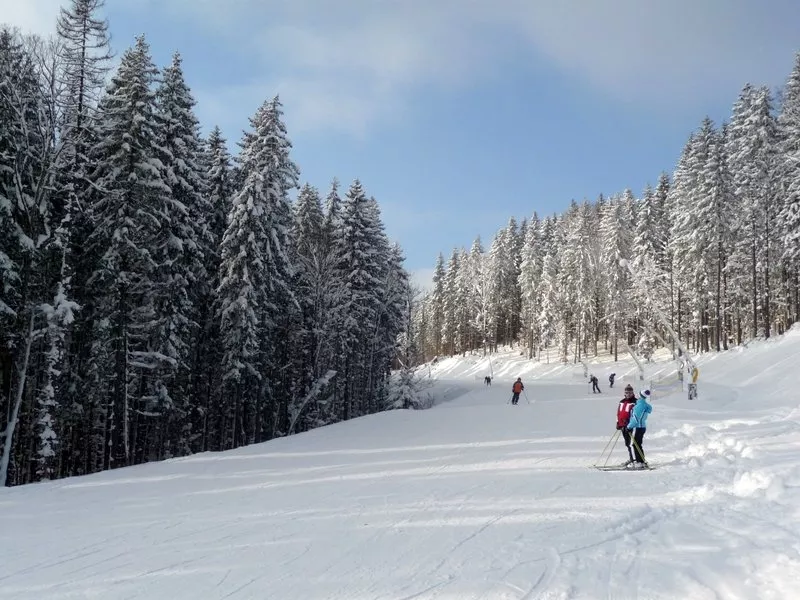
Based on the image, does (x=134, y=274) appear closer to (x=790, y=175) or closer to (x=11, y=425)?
(x=11, y=425)

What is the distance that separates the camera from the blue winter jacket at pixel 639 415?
1336 centimetres

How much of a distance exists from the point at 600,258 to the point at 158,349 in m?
52.8

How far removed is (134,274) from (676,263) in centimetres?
4757

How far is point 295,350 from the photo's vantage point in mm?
35688

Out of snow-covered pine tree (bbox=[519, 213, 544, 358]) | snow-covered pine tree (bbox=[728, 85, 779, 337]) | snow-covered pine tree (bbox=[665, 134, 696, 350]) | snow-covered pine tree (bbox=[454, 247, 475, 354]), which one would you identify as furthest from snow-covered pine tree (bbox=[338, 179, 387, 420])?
snow-covered pine tree (bbox=[454, 247, 475, 354])

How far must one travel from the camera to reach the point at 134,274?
20391mm

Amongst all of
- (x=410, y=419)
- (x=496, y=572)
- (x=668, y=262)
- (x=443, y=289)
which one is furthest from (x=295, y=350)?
(x=443, y=289)

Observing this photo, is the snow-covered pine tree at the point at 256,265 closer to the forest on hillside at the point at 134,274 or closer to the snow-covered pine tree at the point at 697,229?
the forest on hillside at the point at 134,274

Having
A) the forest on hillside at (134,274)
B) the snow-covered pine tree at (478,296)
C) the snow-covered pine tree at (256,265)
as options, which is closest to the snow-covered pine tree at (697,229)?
the forest on hillside at (134,274)

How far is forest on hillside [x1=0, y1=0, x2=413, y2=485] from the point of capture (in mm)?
16406

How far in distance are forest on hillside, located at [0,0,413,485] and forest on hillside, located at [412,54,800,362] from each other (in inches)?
902

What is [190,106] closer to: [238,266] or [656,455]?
[238,266]

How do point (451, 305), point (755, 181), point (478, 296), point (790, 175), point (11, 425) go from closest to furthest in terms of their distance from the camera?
point (11, 425) → point (790, 175) → point (755, 181) → point (478, 296) → point (451, 305)

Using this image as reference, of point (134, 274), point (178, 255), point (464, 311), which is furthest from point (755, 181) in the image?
point (464, 311)
